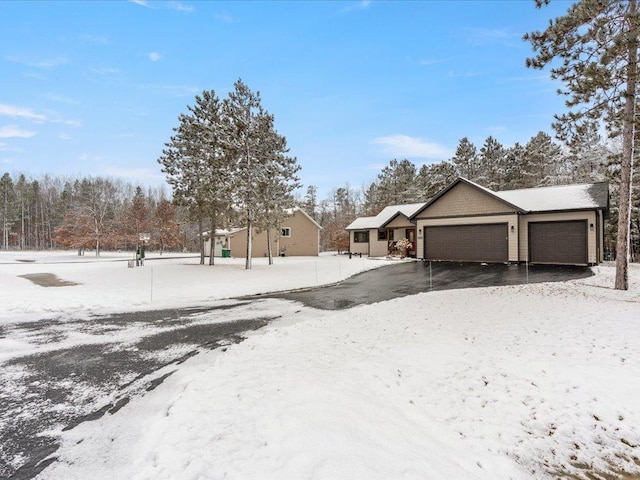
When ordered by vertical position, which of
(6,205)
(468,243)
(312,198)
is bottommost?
(468,243)

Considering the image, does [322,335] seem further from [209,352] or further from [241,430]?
[241,430]

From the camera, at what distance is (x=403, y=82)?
2012 cm

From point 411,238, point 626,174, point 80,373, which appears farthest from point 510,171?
point 80,373

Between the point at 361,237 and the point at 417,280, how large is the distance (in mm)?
17436

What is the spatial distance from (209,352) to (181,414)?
2.33 m

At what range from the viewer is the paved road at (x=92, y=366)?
9.96 ft

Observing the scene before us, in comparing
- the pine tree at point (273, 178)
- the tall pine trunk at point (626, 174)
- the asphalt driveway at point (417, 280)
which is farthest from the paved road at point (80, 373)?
the pine tree at point (273, 178)

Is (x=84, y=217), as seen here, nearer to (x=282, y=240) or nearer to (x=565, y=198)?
(x=282, y=240)

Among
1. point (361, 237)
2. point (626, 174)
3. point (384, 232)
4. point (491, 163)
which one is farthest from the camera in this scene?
point (491, 163)

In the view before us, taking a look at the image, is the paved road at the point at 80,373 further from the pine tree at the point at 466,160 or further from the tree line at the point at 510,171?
the pine tree at the point at 466,160

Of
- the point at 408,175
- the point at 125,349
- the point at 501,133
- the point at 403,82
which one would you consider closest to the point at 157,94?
the point at 403,82

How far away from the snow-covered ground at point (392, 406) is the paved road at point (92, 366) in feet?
0.99

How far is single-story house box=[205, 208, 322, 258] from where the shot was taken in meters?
33.6

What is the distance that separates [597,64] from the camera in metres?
9.08
